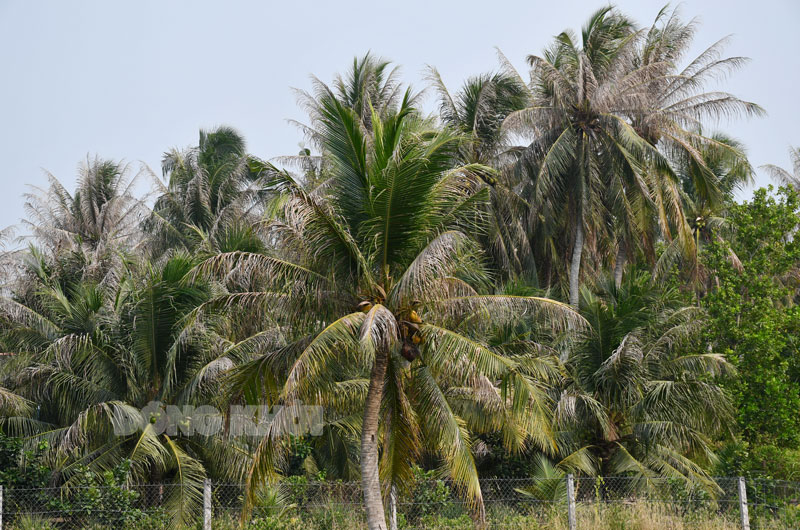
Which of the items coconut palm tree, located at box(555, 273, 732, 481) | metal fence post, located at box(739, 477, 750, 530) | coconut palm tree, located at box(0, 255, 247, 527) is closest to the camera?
metal fence post, located at box(739, 477, 750, 530)

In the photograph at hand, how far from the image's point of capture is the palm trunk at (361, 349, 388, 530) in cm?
1108

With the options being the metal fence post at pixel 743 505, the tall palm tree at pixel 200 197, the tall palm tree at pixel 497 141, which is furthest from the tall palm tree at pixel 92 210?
the metal fence post at pixel 743 505

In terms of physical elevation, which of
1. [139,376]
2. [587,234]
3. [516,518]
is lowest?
[516,518]

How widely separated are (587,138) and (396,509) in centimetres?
1330

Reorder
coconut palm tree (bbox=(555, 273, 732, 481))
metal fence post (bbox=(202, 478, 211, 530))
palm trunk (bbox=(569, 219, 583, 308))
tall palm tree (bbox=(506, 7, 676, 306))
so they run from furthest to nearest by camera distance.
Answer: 1. palm trunk (bbox=(569, 219, 583, 308))
2. tall palm tree (bbox=(506, 7, 676, 306))
3. coconut palm tree (bbox=(555, 273, 732, 481))
4. metal fence post (bbox=(202, 478, 211, 530))

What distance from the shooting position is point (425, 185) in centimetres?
1134

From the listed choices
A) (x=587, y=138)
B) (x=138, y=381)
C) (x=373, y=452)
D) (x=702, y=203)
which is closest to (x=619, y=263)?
A: (x=702, y=203)

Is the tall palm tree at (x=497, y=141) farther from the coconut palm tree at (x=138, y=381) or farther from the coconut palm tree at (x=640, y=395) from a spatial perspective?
the coconut palm tree at (x=138, y=381)

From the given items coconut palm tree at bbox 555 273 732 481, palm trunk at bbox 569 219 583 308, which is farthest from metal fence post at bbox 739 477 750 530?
palm trunk at bbox 569 219 583 308

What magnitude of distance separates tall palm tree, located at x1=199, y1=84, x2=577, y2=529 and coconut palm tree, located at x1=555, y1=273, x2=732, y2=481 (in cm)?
469

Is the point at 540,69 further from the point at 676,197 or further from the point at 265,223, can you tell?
the point at 265,223

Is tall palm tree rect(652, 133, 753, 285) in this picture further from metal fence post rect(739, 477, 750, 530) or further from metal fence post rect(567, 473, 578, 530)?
metal fence post rect(567, 473, 578, 530)

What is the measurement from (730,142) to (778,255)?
22849 millimetres

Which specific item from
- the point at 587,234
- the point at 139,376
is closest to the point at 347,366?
the point at 139,376
